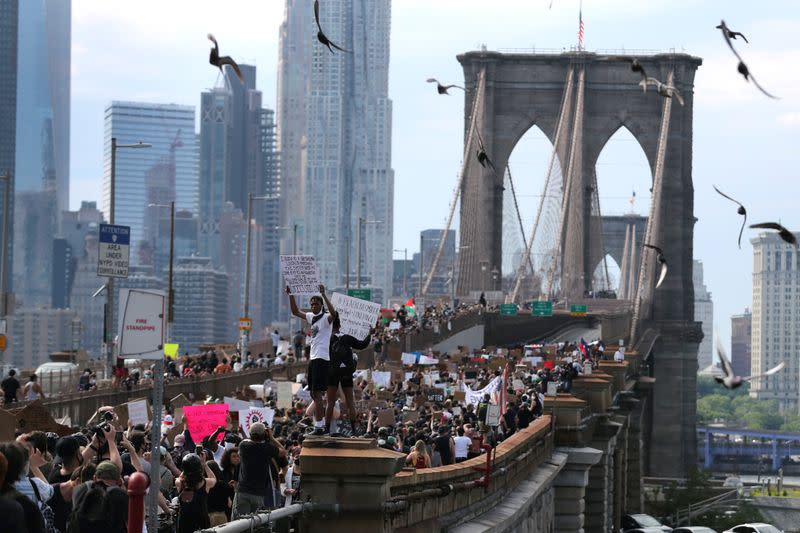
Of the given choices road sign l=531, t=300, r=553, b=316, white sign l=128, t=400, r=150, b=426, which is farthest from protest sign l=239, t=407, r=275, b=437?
road sign l=531, t=300, r=553, b=316

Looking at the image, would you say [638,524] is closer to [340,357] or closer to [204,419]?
[204,419]

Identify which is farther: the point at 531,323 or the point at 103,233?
the point at 531,323

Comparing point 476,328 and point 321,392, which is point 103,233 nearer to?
point 321,392

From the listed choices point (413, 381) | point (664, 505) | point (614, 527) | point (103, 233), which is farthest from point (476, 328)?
point (103, 233)

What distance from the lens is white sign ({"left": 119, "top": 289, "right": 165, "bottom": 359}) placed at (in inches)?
420

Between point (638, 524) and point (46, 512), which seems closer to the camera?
point (46, 512)

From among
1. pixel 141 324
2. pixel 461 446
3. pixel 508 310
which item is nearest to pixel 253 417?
pixel 461 446

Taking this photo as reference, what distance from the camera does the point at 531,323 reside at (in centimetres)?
9119

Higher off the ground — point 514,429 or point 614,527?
point 514,429

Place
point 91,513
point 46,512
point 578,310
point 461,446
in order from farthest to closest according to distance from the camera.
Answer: point 578,310, point 461,446, point 46,512, point 91,513

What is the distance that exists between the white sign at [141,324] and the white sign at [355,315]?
19.0 ft

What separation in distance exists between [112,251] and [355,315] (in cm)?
1443

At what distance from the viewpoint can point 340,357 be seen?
16422 millimetres

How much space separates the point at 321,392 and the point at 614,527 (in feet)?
87.0
